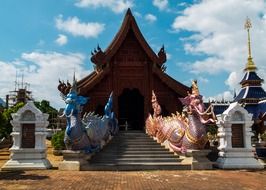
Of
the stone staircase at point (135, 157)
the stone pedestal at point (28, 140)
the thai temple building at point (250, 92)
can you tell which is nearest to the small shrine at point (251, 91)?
the thai temple building at point (250, 92)

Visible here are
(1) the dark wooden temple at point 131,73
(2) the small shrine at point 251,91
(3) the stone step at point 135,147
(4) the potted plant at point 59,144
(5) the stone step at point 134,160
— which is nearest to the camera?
(5) the stone step at point 134,160

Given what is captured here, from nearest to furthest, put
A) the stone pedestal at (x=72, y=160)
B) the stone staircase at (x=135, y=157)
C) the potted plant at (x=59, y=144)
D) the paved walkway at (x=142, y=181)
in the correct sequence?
the paved walkway at (x=142, y=181)
the stone pedestal at (x=72, y=160)
the stone staircase at (x=135, y=157)
the potted plant at (x=59, y=144)

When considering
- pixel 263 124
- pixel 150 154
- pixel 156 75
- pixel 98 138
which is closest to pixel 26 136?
pixel 98 138

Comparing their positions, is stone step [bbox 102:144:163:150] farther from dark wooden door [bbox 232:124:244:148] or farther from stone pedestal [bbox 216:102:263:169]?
dark wooden door [bbox 232:124:244:148]

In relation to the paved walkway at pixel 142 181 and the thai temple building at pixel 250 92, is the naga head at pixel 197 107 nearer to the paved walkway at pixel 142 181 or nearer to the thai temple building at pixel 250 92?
the paved walkway at pixel 142 181

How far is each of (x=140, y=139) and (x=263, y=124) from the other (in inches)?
560

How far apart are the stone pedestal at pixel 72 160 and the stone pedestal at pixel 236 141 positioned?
16.0 ft

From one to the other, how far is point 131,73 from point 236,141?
8.90 metres

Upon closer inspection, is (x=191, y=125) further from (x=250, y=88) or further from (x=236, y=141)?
(x=250, y=88)

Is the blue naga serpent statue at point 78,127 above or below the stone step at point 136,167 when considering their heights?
above

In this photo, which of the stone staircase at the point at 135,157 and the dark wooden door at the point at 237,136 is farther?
the dark wooden door at the point at 237,136

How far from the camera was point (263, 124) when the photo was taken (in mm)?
26672

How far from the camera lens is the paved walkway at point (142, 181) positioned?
8.19m

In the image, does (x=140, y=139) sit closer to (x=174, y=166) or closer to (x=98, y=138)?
(x=98, y=138)
